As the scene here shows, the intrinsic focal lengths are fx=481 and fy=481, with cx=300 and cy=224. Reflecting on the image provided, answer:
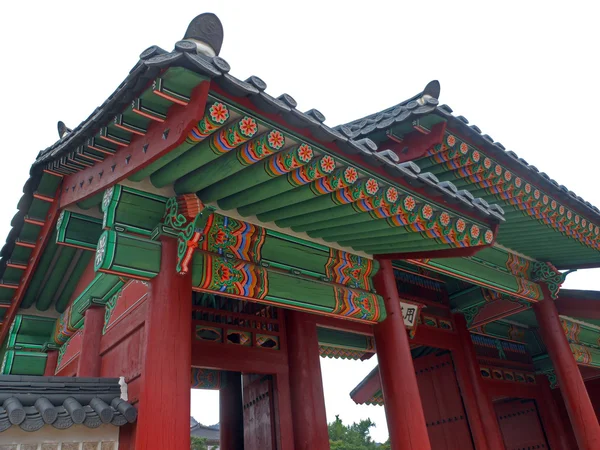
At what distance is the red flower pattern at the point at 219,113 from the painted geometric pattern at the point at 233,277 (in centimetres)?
127

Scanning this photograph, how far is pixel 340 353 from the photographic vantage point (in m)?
8.04

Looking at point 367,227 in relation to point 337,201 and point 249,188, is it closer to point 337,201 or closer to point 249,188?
point 337,201

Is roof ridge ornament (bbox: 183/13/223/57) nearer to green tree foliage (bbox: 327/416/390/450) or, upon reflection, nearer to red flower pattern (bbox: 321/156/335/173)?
red flower pattern (bbox: 321/156/335/173)

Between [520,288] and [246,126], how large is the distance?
528cm

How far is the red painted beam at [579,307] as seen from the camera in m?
7.19

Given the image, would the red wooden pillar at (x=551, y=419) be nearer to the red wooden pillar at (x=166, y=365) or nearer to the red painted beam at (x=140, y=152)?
the red wooden pillar at (x=166, y=365)

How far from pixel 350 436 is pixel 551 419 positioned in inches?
557

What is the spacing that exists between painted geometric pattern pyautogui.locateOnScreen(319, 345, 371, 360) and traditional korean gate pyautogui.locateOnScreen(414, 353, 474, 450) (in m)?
1.11

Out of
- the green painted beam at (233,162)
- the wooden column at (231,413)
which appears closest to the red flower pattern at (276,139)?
the green painted beam at (233,162)

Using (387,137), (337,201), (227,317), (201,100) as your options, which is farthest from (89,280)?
(387,137)

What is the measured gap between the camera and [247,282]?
3.84 metres

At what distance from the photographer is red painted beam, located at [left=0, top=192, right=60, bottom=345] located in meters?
4.05

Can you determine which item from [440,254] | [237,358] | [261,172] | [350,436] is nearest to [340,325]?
[237,358]

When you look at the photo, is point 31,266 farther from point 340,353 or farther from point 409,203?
point 340,353
